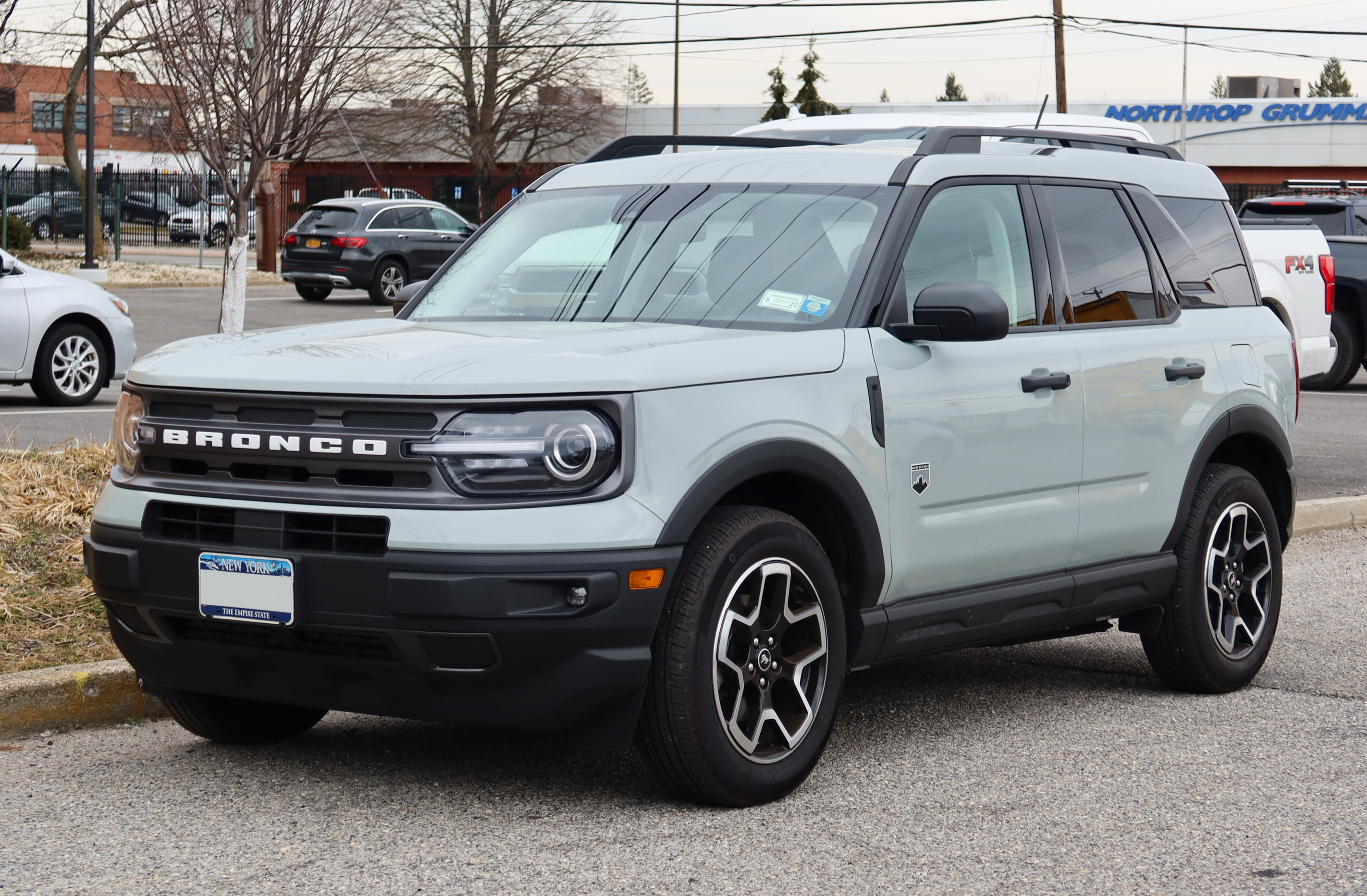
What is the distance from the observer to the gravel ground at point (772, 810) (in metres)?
4.05

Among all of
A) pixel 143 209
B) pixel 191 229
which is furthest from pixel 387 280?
pixel 143 209

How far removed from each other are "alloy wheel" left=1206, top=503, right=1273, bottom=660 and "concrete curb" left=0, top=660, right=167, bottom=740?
3.72 metres

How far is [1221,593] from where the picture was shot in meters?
6.19

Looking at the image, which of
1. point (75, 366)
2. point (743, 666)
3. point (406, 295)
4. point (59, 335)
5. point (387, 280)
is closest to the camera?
point (743, 666)

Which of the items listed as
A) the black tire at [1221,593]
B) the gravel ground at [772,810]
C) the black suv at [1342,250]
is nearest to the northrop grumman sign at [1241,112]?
the black suv at [1342,250]

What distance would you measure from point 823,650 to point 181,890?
179 centimetres

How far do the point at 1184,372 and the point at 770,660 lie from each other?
7.17ft

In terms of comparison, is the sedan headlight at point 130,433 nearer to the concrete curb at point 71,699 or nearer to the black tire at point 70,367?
the concrete curb at point 71,699

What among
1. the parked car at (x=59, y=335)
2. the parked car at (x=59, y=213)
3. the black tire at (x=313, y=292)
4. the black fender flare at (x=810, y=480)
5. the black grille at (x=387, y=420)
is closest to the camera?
the black grille at (x=387, y=420)

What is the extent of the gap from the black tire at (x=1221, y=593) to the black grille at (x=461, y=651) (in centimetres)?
287

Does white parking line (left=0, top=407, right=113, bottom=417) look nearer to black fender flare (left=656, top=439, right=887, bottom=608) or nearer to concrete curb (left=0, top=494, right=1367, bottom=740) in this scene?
concrete curb (left=0, top=494, right=1367, bottom=740)

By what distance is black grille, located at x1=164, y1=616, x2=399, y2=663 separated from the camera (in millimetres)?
4230

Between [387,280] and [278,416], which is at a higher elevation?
[387,280]

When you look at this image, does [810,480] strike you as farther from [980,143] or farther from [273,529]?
[980,143]
